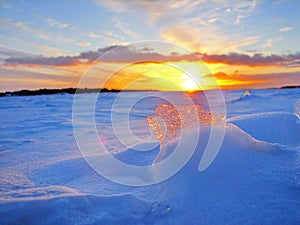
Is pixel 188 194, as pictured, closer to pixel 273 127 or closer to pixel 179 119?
pixel 179 119

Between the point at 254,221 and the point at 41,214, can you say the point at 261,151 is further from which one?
the point at 41,214

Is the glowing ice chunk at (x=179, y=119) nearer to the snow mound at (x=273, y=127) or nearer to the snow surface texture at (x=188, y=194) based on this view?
the snow surface texture at (x=188, y=194)

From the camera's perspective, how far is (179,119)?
8.71ft

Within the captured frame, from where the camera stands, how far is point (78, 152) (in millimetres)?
3590

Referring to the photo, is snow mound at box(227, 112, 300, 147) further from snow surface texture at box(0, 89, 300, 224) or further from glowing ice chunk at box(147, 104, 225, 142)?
glowing ice chunk at box(147, 104, 225, 142)

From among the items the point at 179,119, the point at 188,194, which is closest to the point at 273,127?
the point at 179,119

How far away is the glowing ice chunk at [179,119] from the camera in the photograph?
247 cm

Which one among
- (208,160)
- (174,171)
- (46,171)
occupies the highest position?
(208,160)

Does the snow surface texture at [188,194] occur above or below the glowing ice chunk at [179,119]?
below

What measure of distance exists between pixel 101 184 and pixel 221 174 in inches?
46.5

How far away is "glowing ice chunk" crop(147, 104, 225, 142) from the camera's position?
Answer: 2471 mm

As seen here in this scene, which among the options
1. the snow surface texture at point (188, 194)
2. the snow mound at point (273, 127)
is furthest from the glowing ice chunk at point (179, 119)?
the snow mound at point (273, 127)

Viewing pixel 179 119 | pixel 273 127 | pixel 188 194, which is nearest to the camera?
pixel 188 194

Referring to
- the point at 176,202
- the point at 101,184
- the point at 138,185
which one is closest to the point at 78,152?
the point at 101,184
